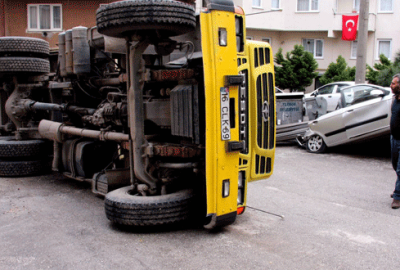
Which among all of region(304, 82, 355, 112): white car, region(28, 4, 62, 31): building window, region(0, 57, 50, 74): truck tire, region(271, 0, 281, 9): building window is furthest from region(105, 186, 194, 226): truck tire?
region(271, 0, 281, 9): building window

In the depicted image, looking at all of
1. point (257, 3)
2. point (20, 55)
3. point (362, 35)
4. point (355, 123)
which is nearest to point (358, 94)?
point (355, 123)

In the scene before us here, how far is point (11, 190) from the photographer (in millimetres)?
6570

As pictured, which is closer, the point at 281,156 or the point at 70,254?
the point at 70,254

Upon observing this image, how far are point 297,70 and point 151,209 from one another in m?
25.6

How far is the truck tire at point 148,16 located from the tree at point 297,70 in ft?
80.8

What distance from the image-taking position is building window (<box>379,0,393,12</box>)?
32.3m

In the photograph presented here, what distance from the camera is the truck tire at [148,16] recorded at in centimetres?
421

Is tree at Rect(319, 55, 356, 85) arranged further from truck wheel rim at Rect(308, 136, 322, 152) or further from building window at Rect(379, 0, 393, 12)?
truck wheel rim at Rect(308, 136, 322, 152)

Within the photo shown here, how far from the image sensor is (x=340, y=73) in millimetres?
28328

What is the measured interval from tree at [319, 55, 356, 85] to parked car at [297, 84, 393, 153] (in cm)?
1749

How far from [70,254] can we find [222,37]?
2504 millimetres

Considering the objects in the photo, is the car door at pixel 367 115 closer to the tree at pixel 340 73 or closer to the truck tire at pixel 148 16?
the truck tire at pixel 148 16

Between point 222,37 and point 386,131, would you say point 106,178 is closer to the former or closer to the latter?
point 222,37

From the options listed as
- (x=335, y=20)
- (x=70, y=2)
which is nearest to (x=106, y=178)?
(x=70, y=2)
